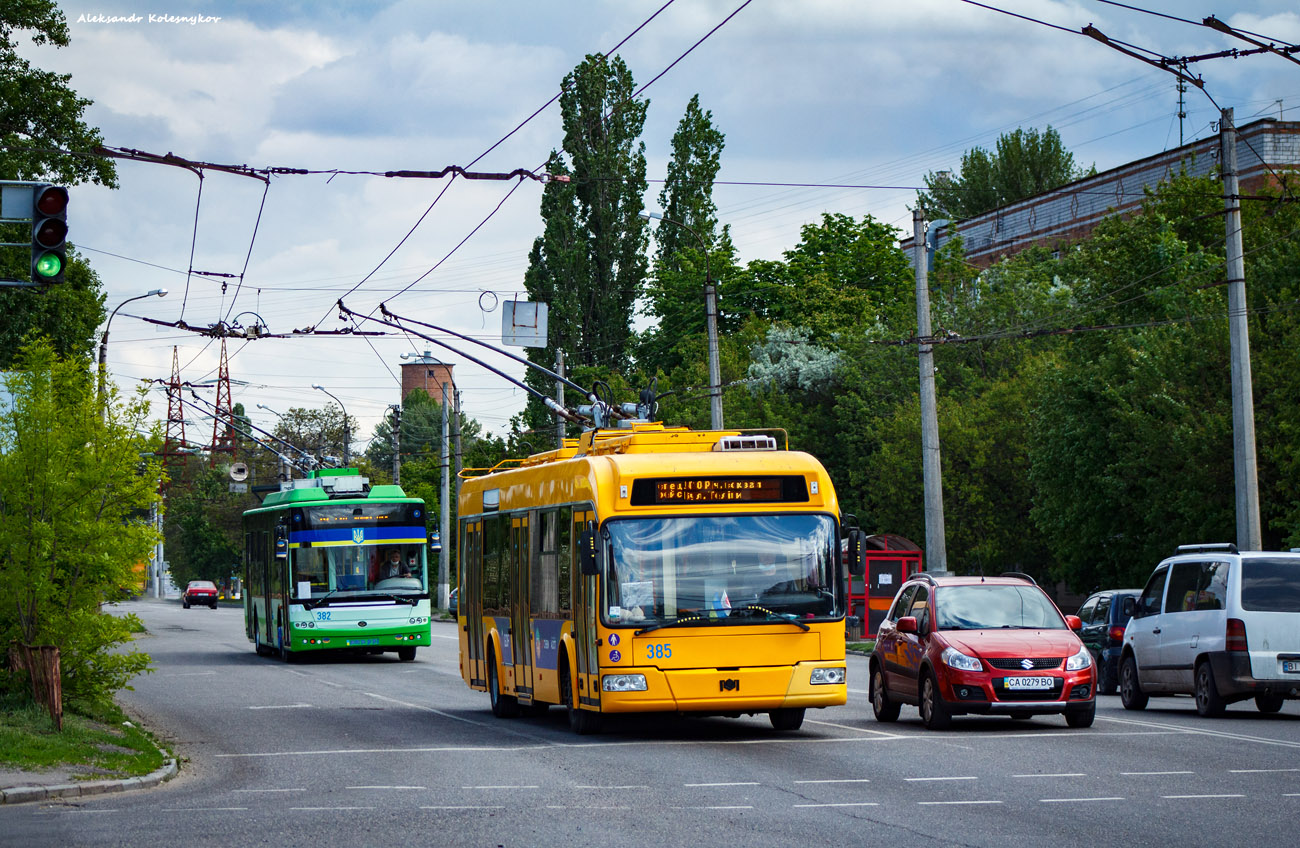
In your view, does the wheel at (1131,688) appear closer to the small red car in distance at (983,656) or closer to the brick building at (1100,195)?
the small red car in distance at (983,656)

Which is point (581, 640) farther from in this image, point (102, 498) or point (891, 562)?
point (891, 562)

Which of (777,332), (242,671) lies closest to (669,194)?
(777,332)

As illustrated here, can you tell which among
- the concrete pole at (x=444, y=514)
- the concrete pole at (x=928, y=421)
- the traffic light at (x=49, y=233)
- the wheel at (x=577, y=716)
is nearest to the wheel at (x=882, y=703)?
the wheel at (x=577, y=716)

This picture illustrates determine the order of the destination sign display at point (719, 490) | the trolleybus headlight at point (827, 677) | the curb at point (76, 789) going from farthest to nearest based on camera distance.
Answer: the destination sign display at point (719, 490), the trolleybus headlight at point (827, 677), the curb at point (76, 789)

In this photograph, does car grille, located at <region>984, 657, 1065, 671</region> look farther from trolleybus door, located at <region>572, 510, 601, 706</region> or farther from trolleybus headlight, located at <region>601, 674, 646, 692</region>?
trolleybus door, located at <region>572, 510, 601, 706</region>

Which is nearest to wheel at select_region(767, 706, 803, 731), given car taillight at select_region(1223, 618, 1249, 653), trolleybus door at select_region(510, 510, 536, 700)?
trolleybus door at select_region(510, 510, 536, 700)

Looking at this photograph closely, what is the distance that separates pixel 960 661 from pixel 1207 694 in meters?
4.02

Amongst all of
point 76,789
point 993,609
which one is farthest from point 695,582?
point 76,789

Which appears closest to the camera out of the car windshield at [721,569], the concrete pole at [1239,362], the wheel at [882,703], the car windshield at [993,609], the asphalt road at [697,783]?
the asphalt road at [697,783]

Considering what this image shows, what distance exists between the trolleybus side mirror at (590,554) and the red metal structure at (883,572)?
2430 cm

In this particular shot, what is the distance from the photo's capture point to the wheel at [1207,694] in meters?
19.7

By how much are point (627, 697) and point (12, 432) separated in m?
7.26

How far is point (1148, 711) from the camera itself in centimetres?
2150

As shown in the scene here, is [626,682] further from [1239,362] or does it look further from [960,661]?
[1239,362]
